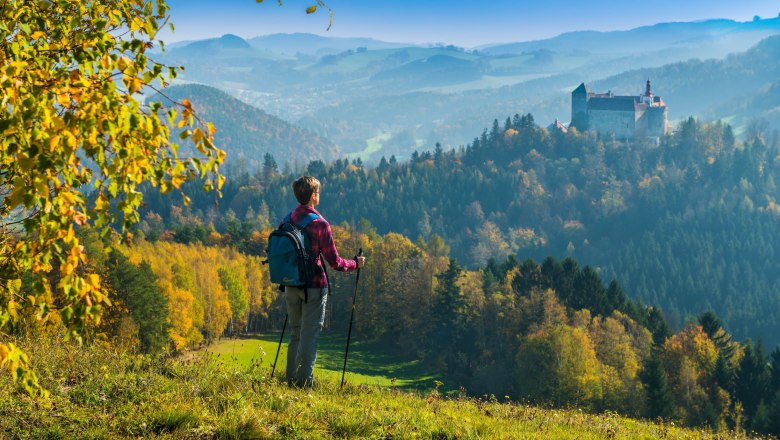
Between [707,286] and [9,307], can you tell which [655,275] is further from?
[9,307]

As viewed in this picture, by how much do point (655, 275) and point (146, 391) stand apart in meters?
152

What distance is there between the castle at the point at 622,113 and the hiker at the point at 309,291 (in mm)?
186299

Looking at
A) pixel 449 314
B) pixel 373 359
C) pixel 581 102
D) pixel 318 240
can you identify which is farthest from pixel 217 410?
pixel 581 102

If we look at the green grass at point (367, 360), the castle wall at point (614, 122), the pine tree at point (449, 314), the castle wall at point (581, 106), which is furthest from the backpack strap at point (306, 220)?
the castle wall at point (581, 106)

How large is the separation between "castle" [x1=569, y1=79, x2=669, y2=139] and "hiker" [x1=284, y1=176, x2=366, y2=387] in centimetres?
18630

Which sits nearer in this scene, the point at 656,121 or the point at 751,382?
the point at 751,382

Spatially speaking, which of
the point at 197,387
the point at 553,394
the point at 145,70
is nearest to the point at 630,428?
the point at 197,387

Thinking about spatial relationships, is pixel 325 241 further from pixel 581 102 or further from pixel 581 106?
pixel 581 106

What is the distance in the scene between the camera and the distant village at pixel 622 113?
190125 mm

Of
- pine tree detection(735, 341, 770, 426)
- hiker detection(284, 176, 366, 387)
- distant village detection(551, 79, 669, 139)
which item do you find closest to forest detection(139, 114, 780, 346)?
distant village detection(551, 79, 669, 139)

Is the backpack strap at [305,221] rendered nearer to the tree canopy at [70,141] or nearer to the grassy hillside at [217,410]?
the grassy hillside at [217,410]

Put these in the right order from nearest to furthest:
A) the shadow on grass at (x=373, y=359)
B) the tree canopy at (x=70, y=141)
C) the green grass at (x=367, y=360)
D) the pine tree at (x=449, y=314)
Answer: the tree canopy at (x=70, y=141) < the green grass at (x=367, y=360) < the shadow on grass at (x=373, y=359) < the pine tree at (x=449, y=314)

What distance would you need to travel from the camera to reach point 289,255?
9.43 m

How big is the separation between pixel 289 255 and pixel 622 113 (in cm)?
19311
